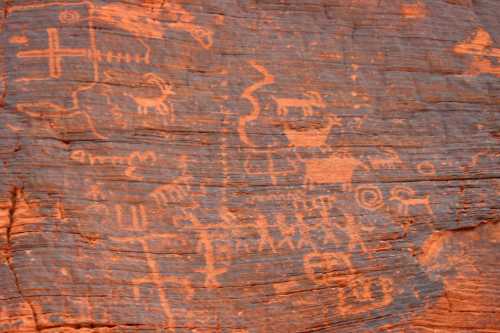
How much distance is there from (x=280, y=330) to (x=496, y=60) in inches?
96.8

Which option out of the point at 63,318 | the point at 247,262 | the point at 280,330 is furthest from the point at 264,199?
the point at 63,318

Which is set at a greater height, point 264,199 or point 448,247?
point 264,199

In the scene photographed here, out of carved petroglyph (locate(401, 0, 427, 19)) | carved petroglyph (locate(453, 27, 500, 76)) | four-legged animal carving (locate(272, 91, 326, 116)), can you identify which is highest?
carved petroglyph (locate(401, 0, 427, 19))

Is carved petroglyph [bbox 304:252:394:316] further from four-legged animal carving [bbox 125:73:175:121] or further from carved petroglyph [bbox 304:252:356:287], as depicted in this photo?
four-legged animal carving [bbox 125:73:175:121]

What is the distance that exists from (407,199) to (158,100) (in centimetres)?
170

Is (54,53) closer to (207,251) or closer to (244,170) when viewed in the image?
(244,170)

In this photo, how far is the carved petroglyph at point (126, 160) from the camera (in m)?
3.80

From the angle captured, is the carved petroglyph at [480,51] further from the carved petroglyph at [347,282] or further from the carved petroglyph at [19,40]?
the carved petroglyph at [19,40]

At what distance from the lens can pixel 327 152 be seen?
13.5 ft

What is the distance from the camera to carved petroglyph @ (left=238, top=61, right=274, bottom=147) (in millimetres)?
4051

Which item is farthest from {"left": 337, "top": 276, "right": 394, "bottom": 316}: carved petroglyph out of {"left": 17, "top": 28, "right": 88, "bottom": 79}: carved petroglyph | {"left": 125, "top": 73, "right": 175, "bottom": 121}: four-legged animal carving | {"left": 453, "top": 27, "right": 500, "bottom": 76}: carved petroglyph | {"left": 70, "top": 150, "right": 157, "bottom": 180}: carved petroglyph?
{"left": 17, "top": 28, "right": 88, "bottom": 79}: carved petroglyph

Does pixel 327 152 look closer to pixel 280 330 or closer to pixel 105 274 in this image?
pixel 280 330

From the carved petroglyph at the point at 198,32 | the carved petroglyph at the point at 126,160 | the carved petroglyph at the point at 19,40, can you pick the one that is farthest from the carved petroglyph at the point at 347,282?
the carved petroglyph at the point at 19,40

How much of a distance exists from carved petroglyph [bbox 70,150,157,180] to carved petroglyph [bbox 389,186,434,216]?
1.54 meters
